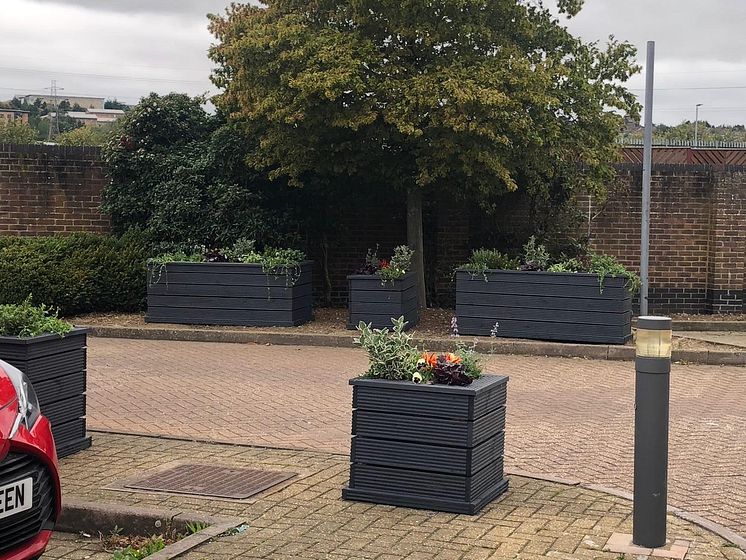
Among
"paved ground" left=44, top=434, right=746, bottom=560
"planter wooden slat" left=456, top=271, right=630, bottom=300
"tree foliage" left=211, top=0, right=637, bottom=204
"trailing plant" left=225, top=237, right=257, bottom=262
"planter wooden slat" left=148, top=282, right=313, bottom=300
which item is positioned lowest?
"paved ground" left=44, top=434, right=746, bottom=560

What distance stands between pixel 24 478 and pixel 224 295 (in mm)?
9890

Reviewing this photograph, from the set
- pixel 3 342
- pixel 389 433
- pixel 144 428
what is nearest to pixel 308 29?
pixel 144 428

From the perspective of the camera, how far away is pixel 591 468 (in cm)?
689

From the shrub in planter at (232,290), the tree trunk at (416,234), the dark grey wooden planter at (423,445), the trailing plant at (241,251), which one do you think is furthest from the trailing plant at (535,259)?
the dark grey wooden planter at (423,445)

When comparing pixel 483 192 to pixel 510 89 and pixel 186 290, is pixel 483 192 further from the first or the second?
pixel 186 290

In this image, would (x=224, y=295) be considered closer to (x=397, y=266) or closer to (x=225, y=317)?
(x=225, y=317)

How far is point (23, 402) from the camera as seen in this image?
428 centimetres

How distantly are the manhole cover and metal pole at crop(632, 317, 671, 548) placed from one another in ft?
7.32

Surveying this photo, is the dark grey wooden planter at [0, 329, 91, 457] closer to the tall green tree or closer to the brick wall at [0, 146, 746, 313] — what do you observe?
the tall green tree

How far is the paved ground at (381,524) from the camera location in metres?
4.93

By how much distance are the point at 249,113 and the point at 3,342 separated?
768cm

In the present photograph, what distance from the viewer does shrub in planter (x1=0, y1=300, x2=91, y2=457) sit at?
648 cm

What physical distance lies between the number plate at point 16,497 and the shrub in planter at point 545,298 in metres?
9.31

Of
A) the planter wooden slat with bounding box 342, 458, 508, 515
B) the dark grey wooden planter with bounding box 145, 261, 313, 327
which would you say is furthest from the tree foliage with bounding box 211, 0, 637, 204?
the planter wooden slat with bounding box 342, 458, 508, 515
